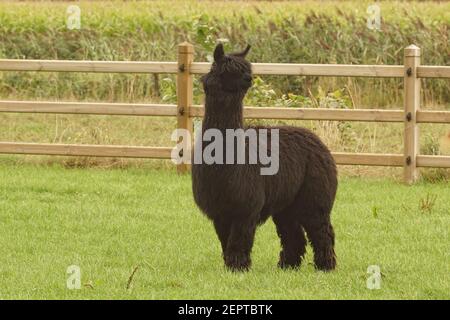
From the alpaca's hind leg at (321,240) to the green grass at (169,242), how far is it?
0.12m

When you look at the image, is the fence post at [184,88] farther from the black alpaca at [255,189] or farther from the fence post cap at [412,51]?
the black alpaca at [255,189]

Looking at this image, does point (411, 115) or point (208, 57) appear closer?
point (411, 115)

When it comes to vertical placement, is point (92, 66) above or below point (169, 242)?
above

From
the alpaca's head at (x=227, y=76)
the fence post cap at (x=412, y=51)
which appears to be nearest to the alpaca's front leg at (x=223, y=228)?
the alpaca's head at (x=227, y=76)

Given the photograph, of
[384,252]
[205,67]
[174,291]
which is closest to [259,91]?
[205,67]

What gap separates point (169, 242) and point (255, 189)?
5.72 ft

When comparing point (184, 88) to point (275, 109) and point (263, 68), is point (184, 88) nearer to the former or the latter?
point (263, 68)

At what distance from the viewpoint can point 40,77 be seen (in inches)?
672

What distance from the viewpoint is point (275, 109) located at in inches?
467

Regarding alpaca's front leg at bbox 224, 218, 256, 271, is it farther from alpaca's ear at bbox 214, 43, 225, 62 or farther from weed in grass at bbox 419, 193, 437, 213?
weed in grass at bbox 419, 193, 437, 213

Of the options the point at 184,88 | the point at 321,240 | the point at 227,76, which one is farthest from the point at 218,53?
the point at 184,88

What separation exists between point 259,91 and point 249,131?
557 centimetres

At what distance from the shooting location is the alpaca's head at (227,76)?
703cm
